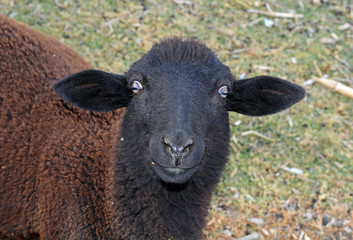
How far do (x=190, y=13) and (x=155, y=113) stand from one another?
231 inches

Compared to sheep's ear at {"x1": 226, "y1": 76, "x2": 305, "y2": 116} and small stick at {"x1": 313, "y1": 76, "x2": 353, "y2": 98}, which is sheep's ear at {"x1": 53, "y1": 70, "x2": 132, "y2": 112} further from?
small stick at {"x1": 313, "y1": 76, "x2": 353, "y2": 98}

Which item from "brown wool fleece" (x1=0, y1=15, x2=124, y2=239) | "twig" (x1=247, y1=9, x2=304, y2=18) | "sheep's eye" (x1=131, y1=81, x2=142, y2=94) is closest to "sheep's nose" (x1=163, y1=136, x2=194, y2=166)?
"sheep's eye" (x1=131, y1=81, x2=142, y2=94)

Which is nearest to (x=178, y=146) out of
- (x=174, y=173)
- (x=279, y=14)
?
(x=174, y=173)

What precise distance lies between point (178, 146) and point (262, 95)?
143cm

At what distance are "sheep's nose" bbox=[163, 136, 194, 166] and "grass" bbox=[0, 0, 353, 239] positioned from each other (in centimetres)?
302

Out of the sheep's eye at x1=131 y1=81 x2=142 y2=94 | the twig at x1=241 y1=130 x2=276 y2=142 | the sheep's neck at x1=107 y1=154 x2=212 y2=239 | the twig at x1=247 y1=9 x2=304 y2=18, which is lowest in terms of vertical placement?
the twig at x1=241 y1=130 x2=276 y2=142

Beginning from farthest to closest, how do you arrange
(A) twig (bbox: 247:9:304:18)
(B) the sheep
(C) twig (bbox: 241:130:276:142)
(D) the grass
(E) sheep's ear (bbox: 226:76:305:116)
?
(A) twig (bbox: 247:9:304:18) → (C) twig (bbox: 241:130:276:142) → (D) the grass → (E) sheep's ear (bbox: 226:76:305:116) → (B) the sheep

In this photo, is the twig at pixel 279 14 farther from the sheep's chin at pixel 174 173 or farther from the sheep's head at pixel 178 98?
the sheep's chin at pixel 174 173

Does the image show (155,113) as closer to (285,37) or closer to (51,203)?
(51,203)

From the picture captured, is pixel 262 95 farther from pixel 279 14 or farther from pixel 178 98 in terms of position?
pixel 279 14

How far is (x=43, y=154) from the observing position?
4.61 m

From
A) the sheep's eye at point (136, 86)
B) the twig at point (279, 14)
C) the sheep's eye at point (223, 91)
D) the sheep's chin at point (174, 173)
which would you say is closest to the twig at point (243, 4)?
the twig at point (279, 14)

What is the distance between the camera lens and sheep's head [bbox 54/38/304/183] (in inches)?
139

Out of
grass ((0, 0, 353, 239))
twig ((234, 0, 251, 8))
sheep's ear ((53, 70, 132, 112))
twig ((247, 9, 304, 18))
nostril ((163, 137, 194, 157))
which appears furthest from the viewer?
twig ((234, 0, 251, 8))
